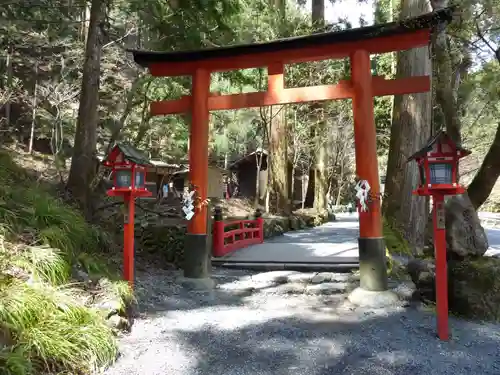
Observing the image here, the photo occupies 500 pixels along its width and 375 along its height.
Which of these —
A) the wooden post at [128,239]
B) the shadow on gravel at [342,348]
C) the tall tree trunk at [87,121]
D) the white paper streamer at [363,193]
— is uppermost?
the tall tree trunk at [87,121]

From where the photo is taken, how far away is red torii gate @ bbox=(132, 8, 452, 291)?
6121mm

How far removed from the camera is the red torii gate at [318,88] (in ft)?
20.1

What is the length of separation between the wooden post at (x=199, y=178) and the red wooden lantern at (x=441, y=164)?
3.74 metres

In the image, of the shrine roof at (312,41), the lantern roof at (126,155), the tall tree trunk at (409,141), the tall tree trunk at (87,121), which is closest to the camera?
the lantern roof at (126,155)

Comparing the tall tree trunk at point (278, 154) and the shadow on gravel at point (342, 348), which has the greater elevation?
the tall tree trunk at point (278, 154)

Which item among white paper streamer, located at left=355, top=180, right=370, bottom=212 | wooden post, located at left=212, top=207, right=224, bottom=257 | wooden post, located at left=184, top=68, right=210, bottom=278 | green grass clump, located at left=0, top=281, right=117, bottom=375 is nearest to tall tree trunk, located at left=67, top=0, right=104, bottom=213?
wooden post, located at left=184, top=68, right=210, bottom=278

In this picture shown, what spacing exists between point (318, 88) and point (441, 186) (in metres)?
2.82

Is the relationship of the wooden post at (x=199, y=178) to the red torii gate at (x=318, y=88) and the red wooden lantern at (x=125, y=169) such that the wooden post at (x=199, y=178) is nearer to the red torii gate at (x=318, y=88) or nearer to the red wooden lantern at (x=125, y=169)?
the red torii gate at (x=318, y=88)

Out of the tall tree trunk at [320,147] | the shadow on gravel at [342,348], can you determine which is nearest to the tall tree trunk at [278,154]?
the tall tree trunk at [320,147]

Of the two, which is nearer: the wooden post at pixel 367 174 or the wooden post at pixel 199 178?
the wooden post at pixel 367 174

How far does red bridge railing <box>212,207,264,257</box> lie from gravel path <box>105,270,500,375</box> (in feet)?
9.66

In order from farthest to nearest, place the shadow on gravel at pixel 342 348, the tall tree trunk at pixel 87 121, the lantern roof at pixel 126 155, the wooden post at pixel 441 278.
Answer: the tall tree trunk at pixel 87 121
the lantern roof at pixel 126 155
the wooden post at pixel 441 278
the shadow on gravel at pixel 342 348

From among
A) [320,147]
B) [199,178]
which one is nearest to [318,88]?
[199,178]

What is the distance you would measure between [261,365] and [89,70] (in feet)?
21.6
